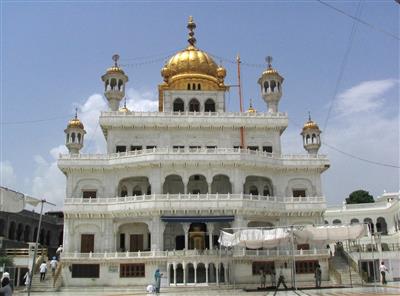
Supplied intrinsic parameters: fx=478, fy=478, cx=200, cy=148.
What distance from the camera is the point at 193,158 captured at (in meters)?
39.1

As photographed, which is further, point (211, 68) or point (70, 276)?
point (211, 68)

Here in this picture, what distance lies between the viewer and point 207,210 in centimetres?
3781

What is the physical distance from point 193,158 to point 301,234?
558 inches

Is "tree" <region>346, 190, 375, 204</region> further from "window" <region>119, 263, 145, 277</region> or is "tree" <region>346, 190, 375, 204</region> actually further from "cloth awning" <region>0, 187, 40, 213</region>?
"cloth awning" <region>0, 187, 40, 213</region>

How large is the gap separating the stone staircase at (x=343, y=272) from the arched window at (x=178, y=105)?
19.5m

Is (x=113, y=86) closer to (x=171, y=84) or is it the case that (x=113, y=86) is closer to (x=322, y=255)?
(x=171, y=84)

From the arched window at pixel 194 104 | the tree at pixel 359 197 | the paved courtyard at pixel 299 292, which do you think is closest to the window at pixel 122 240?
the paved courtyard at pixel 299 292

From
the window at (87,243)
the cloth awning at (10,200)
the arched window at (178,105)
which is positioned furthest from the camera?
the arched window at (178,105)

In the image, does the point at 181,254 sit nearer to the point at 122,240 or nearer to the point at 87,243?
the point at 122,240

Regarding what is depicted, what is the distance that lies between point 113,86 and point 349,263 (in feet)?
84.2

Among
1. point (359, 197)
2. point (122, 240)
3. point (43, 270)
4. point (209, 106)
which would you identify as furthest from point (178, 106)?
point (359, 197)

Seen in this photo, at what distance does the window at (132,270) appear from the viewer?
37.1 m

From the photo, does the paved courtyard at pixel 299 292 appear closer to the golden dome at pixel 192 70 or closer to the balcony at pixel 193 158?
the balcony at pixel 193 158

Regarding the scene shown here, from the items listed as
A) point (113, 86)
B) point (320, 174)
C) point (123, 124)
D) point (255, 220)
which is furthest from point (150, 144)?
point (320, 174)
